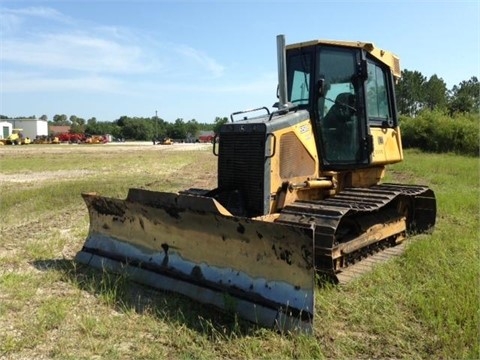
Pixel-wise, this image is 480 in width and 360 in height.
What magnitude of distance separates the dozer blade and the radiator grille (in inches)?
30.8

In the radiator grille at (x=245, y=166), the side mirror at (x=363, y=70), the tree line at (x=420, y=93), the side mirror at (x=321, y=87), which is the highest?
the tree line at (x=420, y=93)

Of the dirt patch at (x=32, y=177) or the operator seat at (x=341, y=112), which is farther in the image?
the dirt patch at (x=32, y=177)

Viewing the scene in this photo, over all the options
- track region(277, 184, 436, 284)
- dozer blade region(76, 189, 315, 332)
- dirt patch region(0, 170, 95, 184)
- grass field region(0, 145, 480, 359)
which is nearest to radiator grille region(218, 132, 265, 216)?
track region(277, 184, 436, 284)

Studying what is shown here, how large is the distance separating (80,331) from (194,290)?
1.17m

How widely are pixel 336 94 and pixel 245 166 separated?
169 cm

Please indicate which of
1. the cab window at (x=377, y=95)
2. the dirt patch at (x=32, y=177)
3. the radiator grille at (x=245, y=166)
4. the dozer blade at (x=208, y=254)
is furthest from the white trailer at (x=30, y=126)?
the radiator grille at (x=245, y=166)

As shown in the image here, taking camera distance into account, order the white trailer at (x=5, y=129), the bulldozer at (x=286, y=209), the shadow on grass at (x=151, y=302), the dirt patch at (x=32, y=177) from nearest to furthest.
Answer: the shadow on grass at (x=151, y=302)
the bulldozer at (x=286, y=209)
the dirt patch at (x=32, y=177)
the white trailer at (x=5, y=129)

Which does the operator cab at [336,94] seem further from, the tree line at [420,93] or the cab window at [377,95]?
the tree line at [420,93]

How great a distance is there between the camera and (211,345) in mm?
3596

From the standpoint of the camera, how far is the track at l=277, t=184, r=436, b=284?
4.86 metres

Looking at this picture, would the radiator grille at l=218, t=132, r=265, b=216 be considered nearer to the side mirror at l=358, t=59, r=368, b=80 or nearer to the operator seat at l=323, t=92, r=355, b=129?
the operator seat at l=323, t=92, r=355, b=129

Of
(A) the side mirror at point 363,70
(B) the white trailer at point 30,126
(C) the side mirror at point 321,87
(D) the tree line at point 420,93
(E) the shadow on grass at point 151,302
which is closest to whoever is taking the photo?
(E) the shadow on grass at point 151,302

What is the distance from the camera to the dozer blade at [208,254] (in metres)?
3.98

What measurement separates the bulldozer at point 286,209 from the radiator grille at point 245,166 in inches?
0.5
